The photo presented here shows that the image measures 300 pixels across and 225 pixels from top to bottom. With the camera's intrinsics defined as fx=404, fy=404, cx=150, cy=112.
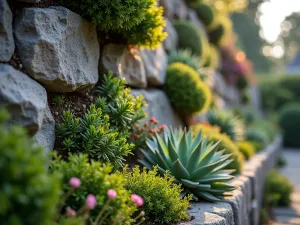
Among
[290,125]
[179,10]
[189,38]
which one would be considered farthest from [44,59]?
[290,125]

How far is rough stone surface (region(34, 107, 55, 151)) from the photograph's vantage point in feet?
10.4

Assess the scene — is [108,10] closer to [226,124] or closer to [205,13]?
[226,124]

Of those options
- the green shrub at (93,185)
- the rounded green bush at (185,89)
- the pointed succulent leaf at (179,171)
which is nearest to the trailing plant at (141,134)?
the pointed succulent leaf at (179,171)

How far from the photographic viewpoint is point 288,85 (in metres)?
20.7

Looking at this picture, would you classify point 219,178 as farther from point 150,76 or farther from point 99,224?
point 150,76

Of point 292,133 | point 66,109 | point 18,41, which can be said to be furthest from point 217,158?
point 292,133

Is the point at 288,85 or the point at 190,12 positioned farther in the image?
the point at 288,85

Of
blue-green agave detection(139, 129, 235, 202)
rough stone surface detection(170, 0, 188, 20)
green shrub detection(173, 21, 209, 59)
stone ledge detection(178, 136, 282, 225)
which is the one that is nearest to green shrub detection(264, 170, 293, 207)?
stone ledge detection(178, 136, 282, 225)

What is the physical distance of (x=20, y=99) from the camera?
8.96 feet

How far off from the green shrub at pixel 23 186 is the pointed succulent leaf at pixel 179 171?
6.66ft

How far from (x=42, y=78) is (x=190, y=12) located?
7.75m

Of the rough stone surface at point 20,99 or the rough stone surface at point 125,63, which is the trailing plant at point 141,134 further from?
the rough stone surface at point 20,99

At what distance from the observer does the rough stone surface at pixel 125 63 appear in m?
4.46

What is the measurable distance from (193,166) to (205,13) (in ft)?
27.0
